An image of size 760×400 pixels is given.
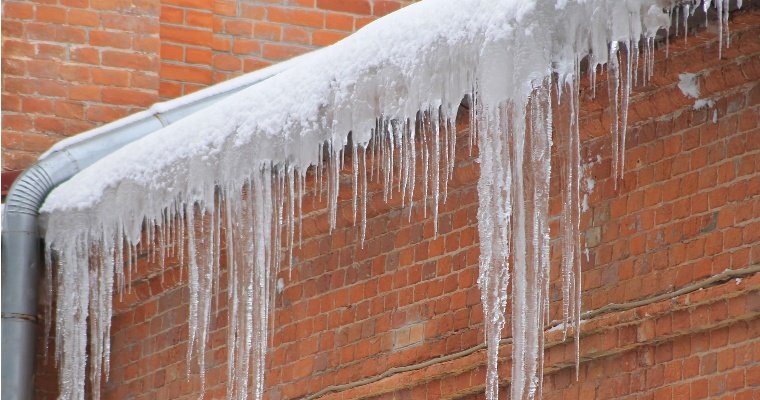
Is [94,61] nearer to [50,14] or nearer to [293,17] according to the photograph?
[50,14]

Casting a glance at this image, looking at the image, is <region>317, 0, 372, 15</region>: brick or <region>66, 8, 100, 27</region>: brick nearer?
<region>66, 8, 100, 27</region>: brick

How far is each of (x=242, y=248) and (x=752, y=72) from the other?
2.35 meters

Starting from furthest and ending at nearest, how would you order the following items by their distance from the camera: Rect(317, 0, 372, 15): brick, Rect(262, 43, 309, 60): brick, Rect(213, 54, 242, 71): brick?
Rect(317, 0, 372, 15): brick → Rect(262, 43, 309, 60): brick → Rect(213, 54, 242, 71): brick

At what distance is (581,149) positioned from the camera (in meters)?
5.27

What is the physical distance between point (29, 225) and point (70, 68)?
108cm

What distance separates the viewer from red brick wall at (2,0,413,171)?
297 inches

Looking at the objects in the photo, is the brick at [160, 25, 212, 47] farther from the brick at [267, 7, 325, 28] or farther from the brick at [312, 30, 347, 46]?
the brick at [312, 30, 347, 46]

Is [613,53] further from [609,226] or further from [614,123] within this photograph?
[609,226]

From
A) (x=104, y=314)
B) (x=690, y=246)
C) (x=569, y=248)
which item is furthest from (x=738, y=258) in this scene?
(x=104, y=314)

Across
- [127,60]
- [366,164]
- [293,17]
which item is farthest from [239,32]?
[366,164]

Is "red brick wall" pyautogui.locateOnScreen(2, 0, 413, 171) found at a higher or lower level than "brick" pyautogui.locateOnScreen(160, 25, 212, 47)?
lower

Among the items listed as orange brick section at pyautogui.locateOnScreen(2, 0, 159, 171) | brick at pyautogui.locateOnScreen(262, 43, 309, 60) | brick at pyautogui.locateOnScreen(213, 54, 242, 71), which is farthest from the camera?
brick at pyautogui.locateOnScreen(262, 43, 309, 60)

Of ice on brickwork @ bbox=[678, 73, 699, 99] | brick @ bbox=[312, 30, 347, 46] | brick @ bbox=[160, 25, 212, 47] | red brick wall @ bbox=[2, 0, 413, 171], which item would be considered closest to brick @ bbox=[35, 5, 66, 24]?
red brick wall @ bbox=[2, 0, 413, 171]

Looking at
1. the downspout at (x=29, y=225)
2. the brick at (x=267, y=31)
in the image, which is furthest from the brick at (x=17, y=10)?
the brick at (x=267, y=31)
